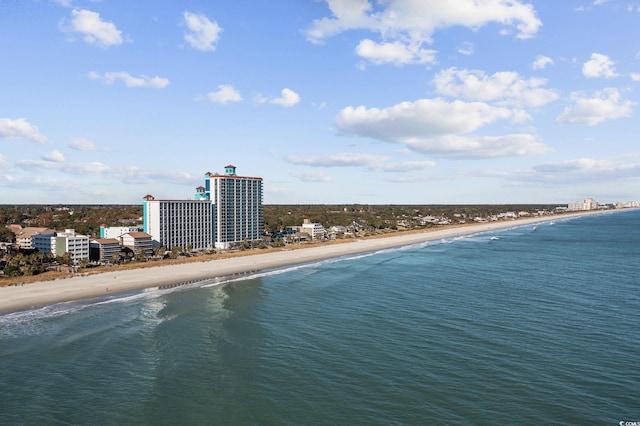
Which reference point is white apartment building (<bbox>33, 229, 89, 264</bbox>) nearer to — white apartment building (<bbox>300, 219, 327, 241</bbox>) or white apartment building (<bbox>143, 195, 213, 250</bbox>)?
white apartment building (<bbox>143, 195, 213, 250</bbox>)

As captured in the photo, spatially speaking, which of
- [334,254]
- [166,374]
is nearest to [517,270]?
[334,254]

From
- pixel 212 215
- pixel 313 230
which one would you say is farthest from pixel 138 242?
pixel 313 230

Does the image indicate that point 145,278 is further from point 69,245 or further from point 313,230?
point 313,230

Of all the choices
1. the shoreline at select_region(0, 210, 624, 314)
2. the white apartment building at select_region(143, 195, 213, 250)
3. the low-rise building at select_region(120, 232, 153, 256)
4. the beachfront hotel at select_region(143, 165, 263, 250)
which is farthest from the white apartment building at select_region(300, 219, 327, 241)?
the low-rise building at select_region(120, 232, 153, 256)

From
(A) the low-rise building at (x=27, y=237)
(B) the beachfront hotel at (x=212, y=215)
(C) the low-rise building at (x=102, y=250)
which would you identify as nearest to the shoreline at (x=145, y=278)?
(C) the low-rise building at (x=102, y=250)

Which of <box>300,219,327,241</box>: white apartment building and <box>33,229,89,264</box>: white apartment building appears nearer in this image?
<box>33,229,89,264</box>: white apartment building

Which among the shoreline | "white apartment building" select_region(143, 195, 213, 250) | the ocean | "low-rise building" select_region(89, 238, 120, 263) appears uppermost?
"white apartment building" select_region(143, 195, 213, 250)
